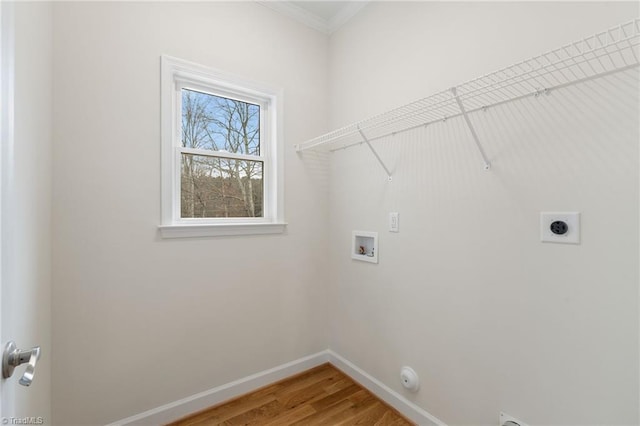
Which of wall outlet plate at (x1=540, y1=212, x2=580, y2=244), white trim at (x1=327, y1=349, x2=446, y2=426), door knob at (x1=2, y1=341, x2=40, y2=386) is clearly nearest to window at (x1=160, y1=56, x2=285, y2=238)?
door knob at (x1=2, y1=341, x2=40, y2=386)

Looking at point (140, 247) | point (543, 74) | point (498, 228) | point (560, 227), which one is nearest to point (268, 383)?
point (140, 247)

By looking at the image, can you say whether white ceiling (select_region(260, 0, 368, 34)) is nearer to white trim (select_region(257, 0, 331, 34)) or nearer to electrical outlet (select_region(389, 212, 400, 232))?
white trim (select_region(257, 0, 331, 34))

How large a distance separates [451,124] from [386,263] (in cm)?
92

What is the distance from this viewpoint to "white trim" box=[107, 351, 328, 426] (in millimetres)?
1631

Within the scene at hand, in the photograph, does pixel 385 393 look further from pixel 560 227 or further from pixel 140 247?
pixel 140 247

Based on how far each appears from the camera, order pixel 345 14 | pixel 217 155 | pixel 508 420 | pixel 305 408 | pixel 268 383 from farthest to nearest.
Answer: pixel 345 14 → pixel 268 383 → pixel 217 155 → pixel 305 408 → pixel 508 420

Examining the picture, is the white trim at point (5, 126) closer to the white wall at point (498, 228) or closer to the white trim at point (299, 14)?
the white wall at point (498, 228)

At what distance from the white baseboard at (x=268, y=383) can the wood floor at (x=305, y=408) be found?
0.11 ft

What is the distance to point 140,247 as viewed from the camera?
161 centimetres

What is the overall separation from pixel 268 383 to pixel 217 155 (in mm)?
1650

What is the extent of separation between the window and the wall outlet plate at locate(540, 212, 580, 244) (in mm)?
1529

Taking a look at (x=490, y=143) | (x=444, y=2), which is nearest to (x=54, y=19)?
(x=444, y=2)

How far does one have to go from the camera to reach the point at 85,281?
1464mm

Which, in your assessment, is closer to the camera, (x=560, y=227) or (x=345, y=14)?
(x=560, y=227)
